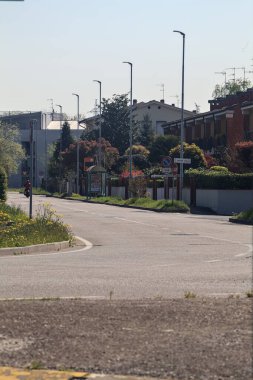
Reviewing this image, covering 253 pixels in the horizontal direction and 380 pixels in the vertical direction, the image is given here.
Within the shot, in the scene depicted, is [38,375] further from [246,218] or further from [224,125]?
[224,125]

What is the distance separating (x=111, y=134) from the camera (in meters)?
111

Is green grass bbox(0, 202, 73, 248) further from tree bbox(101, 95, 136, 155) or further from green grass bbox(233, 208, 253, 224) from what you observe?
tree bbox(101, 95, 136, 155)

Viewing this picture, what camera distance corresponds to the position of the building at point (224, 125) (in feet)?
227

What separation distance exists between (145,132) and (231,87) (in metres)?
26.1

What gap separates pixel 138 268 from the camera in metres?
16.1

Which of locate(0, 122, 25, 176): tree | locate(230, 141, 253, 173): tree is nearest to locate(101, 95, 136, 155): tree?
locate(0, 122, 25, 176): tree

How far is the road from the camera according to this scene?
12383 millimetres

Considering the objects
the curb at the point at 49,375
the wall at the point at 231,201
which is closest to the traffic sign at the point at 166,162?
the wall at the point at 231,201

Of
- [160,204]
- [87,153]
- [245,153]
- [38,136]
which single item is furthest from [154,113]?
[160,204]

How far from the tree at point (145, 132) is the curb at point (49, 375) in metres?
97.4

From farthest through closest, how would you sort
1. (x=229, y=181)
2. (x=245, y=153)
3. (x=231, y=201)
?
(x=245, y=153) < (x=231, y=201) < (x=229, y=181)

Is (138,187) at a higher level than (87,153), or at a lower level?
lower

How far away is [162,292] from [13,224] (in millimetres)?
12975

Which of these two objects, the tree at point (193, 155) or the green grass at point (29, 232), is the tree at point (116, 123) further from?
the green grass at point (29, 232)
